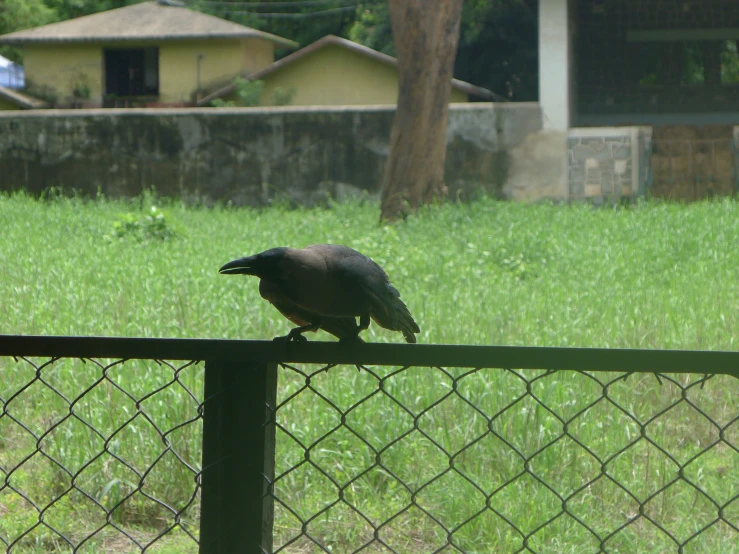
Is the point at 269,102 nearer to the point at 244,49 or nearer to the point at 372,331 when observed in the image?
the point at 244,49

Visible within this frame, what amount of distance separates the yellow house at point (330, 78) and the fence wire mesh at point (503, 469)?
60.8ft

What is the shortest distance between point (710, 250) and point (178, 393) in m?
4.49

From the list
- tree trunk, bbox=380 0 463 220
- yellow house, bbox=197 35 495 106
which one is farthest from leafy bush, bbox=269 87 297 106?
tree trunk, bbox=380 0 463 220

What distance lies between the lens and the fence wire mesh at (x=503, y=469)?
2.92 metres

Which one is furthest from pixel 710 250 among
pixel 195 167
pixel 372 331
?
pixel 195 167

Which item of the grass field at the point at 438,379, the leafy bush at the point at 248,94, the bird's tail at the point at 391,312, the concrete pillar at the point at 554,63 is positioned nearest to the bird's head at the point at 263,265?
the bird's tail at the point at 391,312

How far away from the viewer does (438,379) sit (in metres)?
3.96

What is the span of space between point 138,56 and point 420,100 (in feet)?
56.9

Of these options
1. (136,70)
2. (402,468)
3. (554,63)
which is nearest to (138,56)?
(136,70)

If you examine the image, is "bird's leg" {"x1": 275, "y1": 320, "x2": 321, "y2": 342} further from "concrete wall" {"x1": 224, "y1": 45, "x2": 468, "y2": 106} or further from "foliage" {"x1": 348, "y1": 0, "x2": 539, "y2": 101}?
"concrete wall" {"x1": 224, "y1": 45, "x2": 468, "y2": 106}

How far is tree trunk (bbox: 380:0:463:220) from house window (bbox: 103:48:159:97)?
16.5 meters

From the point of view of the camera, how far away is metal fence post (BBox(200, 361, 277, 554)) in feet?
4.54

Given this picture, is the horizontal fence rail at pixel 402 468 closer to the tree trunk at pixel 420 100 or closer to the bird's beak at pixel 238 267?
the bird's beak at pixel 238 267

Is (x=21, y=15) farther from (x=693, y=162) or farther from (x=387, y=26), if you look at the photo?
(x=693, y=162)
